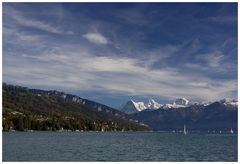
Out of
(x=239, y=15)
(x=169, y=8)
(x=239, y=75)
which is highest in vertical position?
(x=169, y=8)

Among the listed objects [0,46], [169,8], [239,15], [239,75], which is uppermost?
[169,8]

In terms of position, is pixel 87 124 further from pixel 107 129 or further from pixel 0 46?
pixel 0 46

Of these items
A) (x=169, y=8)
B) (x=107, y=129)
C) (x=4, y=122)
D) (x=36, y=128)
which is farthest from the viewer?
(x=107, y=129)

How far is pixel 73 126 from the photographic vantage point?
159125 millimetres

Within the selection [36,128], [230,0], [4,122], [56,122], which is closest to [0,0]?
[230,0]

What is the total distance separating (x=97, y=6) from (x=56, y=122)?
120422mm

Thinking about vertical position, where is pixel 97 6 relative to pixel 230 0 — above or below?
above

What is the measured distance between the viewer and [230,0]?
16.0 metres

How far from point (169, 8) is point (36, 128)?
108m

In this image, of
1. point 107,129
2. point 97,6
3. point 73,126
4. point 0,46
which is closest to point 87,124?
point 73,126

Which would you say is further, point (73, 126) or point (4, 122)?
point (73, 126)

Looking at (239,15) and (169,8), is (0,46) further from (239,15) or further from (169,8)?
(169,8)

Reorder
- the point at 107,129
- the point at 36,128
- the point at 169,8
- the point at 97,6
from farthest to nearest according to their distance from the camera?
the point at 107,129 → the point at 36,128 → the point at 97,6 → the point at 169,8

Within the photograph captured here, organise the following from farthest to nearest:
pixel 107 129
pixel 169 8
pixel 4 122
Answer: pixel 107 129
pixel 4 122
pixel 169 8
